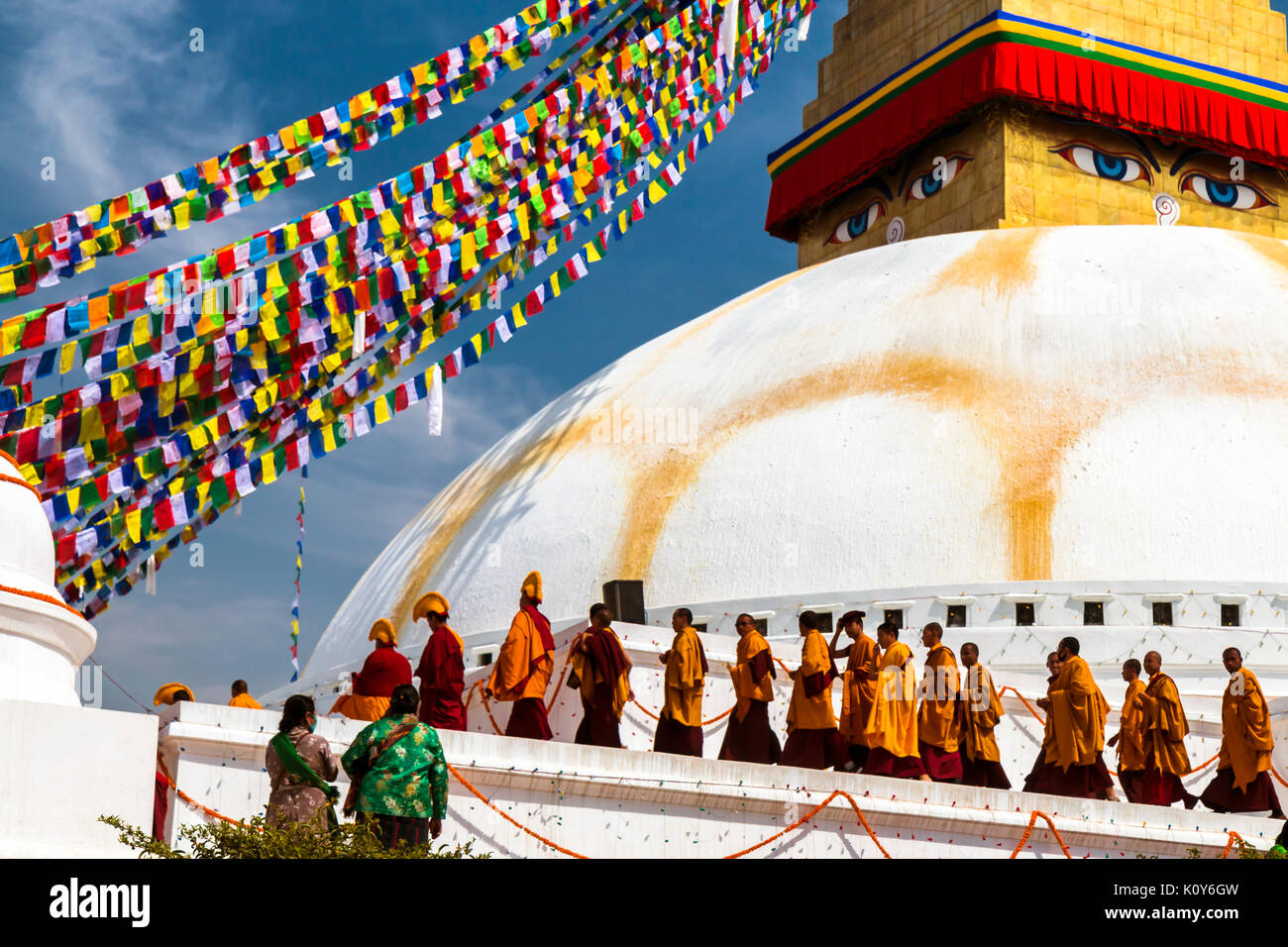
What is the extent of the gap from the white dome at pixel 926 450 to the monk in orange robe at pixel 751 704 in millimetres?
2712

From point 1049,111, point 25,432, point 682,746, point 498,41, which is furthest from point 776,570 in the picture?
point 1049,111

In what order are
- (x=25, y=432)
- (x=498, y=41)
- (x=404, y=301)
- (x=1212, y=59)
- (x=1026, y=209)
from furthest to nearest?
(x=1212, y=59) < (x=1026, y=209) < (x=498, y=41) < (x=404, y=301) < (x=25, y=432)

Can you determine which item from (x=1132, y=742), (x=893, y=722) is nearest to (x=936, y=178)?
(x=1132, y=742)

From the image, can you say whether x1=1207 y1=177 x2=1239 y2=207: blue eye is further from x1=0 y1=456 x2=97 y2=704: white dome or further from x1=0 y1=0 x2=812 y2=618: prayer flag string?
x1=0 y1=456 x2=97 y2=704: white dome

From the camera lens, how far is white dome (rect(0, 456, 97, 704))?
6383 millimetres

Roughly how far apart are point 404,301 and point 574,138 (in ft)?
7.14

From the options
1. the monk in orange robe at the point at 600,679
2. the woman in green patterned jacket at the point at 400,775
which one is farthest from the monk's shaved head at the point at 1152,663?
the woman in green patterned jacket at the point at 400,775

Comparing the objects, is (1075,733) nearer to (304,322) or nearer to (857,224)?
(304,322)

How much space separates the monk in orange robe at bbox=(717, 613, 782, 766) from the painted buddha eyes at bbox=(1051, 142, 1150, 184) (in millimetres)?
10342

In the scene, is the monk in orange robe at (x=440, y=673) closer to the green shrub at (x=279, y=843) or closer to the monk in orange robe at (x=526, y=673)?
the monk in orange robe at (x=526, y=673)

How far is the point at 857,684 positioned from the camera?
9.43 m

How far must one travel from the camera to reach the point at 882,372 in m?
A: 13.7

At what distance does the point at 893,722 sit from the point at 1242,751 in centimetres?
236
